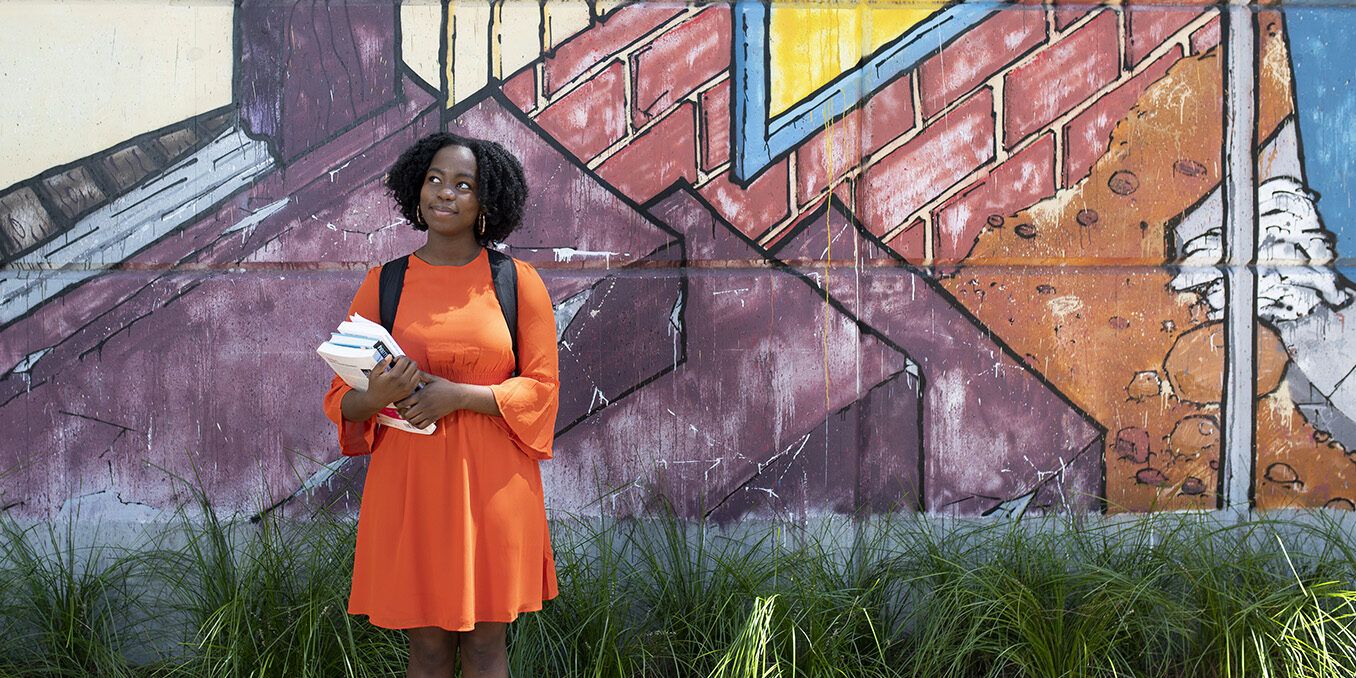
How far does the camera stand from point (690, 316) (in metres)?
4.32

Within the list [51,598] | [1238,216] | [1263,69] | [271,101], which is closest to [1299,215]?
[1238,216]

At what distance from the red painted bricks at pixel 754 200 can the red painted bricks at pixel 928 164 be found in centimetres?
32

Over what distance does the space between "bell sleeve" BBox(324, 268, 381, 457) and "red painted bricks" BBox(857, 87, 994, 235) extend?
209 centimetres

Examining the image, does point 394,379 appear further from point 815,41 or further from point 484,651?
point 815,41

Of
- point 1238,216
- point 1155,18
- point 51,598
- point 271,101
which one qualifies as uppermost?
point 1155,18

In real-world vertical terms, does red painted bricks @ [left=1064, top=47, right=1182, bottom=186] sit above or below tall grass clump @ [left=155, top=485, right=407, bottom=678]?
above

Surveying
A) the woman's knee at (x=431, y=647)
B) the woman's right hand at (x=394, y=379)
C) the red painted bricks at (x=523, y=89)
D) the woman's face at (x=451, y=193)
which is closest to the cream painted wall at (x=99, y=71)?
the red painted bricks at (x=523, y=89)

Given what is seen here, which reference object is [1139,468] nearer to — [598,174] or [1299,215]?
[1299,215]

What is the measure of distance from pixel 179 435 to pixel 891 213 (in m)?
2.91

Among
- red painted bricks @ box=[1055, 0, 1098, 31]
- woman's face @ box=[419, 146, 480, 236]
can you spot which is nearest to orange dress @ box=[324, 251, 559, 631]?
woman's face @ box=[419, 146, 480, 236]

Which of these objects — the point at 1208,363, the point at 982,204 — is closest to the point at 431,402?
the point at 982,204

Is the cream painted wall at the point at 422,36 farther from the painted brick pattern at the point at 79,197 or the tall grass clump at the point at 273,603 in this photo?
the tall grass clump at the point at 273,603

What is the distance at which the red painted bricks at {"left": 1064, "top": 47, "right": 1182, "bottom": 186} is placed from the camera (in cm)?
438

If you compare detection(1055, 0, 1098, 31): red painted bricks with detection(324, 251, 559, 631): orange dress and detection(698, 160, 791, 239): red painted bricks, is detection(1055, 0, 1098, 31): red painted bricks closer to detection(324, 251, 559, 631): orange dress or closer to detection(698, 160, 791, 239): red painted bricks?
detection(698, 160, 791, 239): red painted bricks
